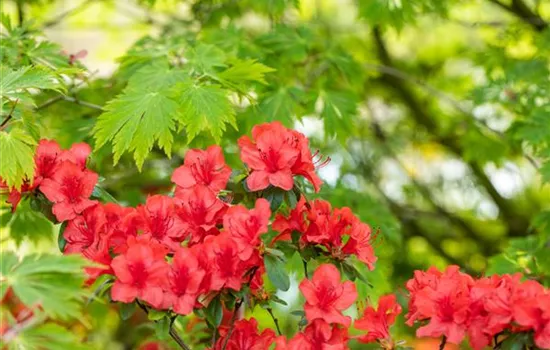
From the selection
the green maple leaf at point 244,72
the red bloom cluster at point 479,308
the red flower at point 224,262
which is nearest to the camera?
the red bloom cluster at point 479,308

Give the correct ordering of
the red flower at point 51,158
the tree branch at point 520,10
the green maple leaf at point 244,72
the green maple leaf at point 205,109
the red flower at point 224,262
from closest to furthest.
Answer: the red flower at point 224,262 < the red flower at point 51,158 < the green maple leaf at point 205,109 < the green maple leaf at point 244,72 < the tree branch at point 520,10

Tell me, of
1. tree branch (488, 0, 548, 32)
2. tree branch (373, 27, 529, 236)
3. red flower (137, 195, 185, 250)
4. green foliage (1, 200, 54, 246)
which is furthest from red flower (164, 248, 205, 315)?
tree branch (373, 27, 529, 236)

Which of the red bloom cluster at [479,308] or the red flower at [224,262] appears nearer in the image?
the red bloom cluster at [479,308]

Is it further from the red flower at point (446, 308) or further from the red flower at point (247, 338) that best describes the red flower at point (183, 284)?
the red flower at point (446, 308)

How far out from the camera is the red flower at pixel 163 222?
164cm

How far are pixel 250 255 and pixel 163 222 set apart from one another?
0.71 feet

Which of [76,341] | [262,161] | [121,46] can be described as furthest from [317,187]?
[121,46]

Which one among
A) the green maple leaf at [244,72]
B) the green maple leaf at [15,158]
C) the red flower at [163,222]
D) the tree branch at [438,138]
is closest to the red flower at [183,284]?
the red flower at [163,222]

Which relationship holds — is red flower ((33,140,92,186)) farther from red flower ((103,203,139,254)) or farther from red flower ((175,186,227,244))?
red flower ((175,186,227,244))

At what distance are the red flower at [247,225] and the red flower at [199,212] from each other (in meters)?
0.08

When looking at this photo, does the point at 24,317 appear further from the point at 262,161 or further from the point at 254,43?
the point at 254,43

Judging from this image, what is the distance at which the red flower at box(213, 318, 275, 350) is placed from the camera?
1653mm

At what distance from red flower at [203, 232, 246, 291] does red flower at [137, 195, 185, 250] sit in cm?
13

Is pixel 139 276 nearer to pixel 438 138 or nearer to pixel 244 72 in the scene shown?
pixel 244 72
